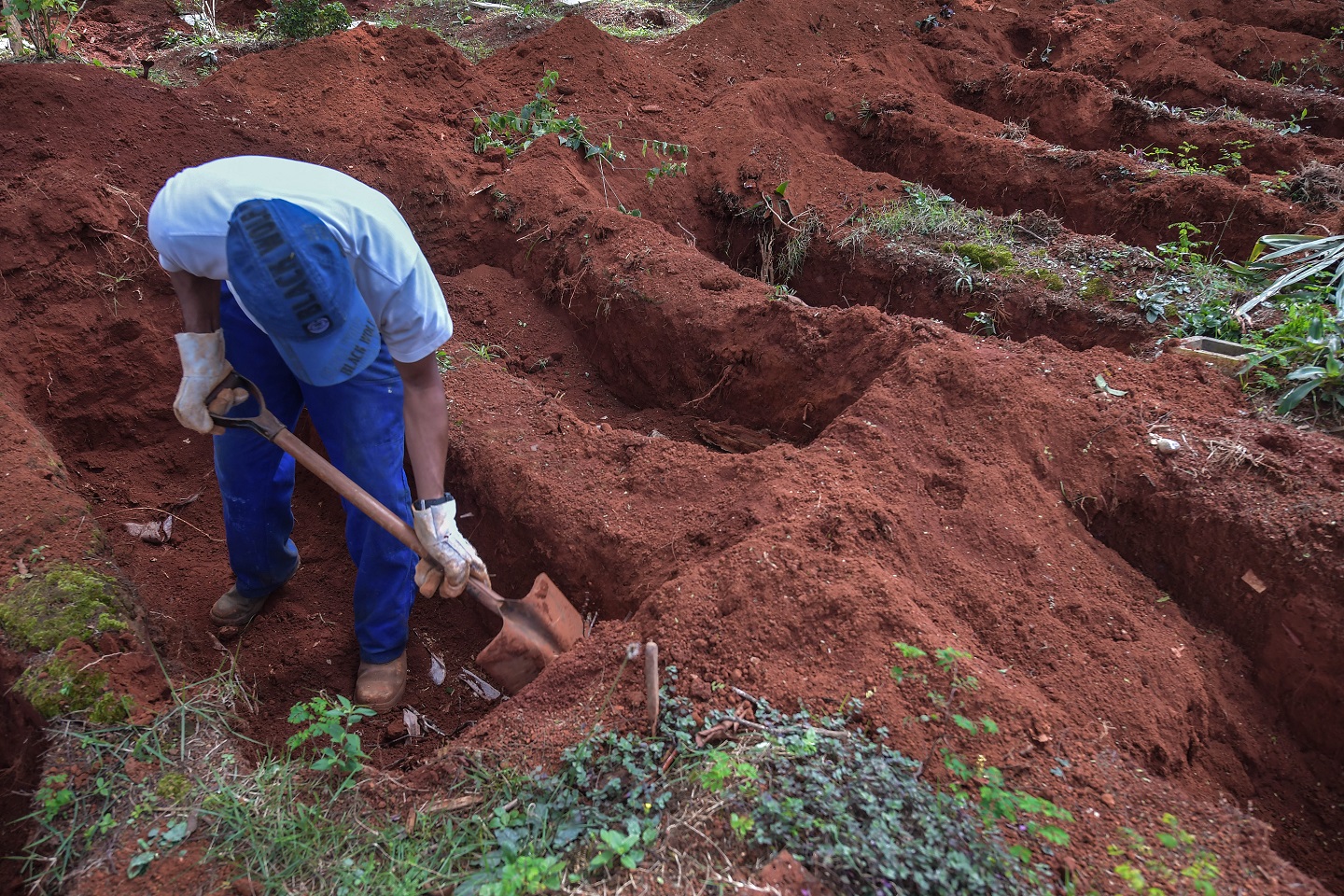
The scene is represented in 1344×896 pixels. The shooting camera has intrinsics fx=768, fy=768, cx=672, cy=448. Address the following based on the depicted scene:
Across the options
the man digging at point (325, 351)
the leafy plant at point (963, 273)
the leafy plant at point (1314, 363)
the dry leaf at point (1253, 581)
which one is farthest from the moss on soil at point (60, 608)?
the leafy plant at point (1314, 363)

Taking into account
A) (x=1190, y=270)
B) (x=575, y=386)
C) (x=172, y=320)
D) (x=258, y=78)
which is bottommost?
(x=575, y=386)

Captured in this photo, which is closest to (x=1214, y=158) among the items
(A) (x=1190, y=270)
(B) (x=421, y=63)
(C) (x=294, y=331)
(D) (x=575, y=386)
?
(A) (x=1190, y=270)

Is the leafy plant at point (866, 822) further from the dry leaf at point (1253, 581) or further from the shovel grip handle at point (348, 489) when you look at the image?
the dry leaf at point (1253, 581)

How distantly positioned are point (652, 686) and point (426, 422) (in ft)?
3.43

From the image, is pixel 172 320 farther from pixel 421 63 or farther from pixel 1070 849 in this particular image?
pixel 1070 849

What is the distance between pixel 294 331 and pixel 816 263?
365 centimetres

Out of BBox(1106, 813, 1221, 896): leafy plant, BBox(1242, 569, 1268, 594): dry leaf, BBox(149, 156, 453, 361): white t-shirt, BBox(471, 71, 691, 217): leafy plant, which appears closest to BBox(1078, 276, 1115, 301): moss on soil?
BBox(1242, 569, 1268, 594): dry leaf

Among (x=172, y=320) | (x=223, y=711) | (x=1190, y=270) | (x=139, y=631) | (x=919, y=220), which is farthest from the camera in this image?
(x=919, y=220)

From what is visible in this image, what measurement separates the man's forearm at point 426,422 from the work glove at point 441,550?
52 mm

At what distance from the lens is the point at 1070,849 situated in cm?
176

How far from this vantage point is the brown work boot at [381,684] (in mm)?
2793

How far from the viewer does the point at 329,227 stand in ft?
6.46

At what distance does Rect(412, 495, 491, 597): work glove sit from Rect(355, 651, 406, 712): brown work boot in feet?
2.15

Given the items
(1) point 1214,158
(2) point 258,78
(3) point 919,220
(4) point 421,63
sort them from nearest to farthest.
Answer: (3) point 919,220, (2) point 258,78, (4) point 421,63, (1) point 1214,158
